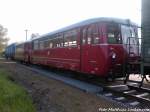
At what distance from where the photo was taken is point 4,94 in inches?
363

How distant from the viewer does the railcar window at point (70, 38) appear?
13.4m

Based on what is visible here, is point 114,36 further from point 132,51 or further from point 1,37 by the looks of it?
point 1,37

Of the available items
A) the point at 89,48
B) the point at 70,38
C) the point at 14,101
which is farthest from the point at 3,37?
the point at 14,101

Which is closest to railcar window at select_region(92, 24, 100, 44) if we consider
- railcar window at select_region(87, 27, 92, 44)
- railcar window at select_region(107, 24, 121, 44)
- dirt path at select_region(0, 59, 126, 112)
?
railcar window at select_region(87, 27, 92, 44)

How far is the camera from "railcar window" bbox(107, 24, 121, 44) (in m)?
11.0

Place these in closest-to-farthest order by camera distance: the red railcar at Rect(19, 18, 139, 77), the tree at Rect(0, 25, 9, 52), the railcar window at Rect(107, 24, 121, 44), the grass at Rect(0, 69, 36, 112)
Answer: the grass at Rect(0, 69, 36, 112) → the red railcar at Rect(19, 18, 139, 77) → the railcar window at Rect(107, 24, 121, 44) → the tree at Rect(0, 25, 9, 52)

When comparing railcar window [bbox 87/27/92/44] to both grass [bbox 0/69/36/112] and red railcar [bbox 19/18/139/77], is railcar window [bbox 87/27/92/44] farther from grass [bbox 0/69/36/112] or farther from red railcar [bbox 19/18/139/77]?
grass [bbox 0/69/36/112]

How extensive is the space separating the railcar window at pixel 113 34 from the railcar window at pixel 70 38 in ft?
8.57

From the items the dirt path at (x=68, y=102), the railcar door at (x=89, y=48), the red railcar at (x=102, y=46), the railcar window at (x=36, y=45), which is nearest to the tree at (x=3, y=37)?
the railcar window at (x=36, y=45)

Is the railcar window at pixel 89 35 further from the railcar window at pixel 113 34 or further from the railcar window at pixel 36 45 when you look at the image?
the railcar window at pixel 36 45

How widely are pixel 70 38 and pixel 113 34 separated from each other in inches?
135

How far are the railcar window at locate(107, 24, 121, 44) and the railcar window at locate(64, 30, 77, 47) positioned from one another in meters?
2.61

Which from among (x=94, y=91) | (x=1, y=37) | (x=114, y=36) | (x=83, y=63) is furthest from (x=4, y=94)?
(x=1, y=37)

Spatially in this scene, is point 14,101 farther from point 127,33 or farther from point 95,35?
point 127,33
